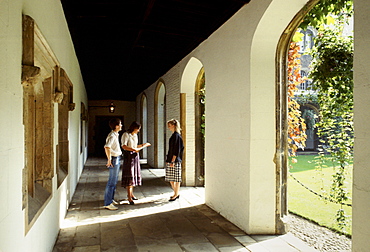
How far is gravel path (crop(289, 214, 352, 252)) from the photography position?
3831 mm

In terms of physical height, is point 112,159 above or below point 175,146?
below

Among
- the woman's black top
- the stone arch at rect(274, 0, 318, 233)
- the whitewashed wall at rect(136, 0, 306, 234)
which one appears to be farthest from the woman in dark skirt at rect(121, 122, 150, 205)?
the stone arch at rect(274, 0, 318, 233)

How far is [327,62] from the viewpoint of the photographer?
14.8 feet

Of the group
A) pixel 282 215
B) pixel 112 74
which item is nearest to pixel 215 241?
pixel 282 215

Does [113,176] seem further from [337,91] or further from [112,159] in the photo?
[337,91]

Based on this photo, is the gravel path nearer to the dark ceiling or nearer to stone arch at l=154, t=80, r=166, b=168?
the dark ceiling

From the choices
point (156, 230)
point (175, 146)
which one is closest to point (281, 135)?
point (156, 230)

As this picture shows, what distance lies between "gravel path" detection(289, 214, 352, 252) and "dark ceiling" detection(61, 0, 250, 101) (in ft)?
10.3

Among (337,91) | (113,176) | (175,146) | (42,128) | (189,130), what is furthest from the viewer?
(189,130)

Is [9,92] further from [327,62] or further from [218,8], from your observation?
[327,62]

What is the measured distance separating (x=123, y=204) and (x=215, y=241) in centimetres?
246

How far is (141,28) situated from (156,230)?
133 inches

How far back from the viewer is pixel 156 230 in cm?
438

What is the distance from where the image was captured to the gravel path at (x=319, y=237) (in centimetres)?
383
